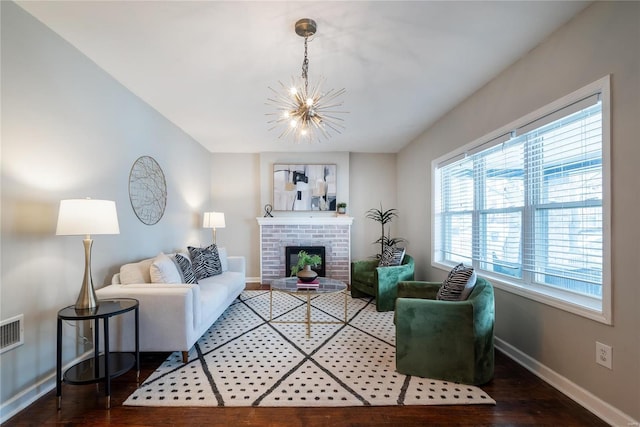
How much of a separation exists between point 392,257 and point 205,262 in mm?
2523

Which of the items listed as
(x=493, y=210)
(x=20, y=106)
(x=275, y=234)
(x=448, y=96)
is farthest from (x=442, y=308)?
(x=275, y=234)

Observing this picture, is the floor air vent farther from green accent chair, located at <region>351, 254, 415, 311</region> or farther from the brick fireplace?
the brick fireplace

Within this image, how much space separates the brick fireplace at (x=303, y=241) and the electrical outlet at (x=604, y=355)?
3.92 m

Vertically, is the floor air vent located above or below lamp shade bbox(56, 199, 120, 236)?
below

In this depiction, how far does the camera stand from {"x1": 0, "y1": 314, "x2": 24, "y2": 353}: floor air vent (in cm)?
181

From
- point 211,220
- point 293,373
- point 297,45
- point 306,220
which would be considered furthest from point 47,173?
point 306,220

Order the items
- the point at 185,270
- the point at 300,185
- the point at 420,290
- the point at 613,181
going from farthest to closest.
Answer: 1. the point at 300,185
2. the point at 185,270
3. the point at 420,290
4. the point at 613,181

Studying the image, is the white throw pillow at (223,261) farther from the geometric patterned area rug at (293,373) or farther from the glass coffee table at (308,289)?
the glass coffee table at (308,289)

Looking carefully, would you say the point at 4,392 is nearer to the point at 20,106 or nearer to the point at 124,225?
the point at 124,225

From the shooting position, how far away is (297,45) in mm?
2314

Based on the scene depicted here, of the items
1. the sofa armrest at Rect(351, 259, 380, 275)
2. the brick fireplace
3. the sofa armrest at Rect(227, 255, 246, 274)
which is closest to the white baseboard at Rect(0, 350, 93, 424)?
the sofa armrest at Rect(227, 255, 246, 274)

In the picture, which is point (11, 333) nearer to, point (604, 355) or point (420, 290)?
point (420, 290)

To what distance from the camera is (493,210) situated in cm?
296

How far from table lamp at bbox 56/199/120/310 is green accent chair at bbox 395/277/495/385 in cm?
220
